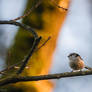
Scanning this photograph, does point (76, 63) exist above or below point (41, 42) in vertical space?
below

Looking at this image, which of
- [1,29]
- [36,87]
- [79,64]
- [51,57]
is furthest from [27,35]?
[1,29]

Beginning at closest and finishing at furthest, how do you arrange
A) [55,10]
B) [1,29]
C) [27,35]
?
1. [27,35]
2. [55,10]
3. [1,29]

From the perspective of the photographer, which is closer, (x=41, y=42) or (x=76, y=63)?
(x=41, y=42)

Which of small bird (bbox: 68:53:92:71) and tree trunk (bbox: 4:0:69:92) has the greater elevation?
tree trunk (bbox: 4:0:69:92)

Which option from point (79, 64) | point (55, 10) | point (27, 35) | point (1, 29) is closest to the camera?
point (27, 35)

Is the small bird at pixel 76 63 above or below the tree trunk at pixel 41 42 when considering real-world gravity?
below

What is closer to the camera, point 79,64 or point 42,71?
point 42,71

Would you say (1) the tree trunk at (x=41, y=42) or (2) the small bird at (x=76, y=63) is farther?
(2) the small bird at (x=76, y=63)

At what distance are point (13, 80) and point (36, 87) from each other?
1.04 metres

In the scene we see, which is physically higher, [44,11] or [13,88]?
[44,11]

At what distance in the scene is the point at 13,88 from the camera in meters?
2.59

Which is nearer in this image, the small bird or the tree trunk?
the tree trunk

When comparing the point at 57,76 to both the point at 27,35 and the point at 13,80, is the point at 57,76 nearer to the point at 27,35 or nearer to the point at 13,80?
the point at 13,80

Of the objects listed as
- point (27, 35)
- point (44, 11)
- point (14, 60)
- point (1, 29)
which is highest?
point (44, 11)
